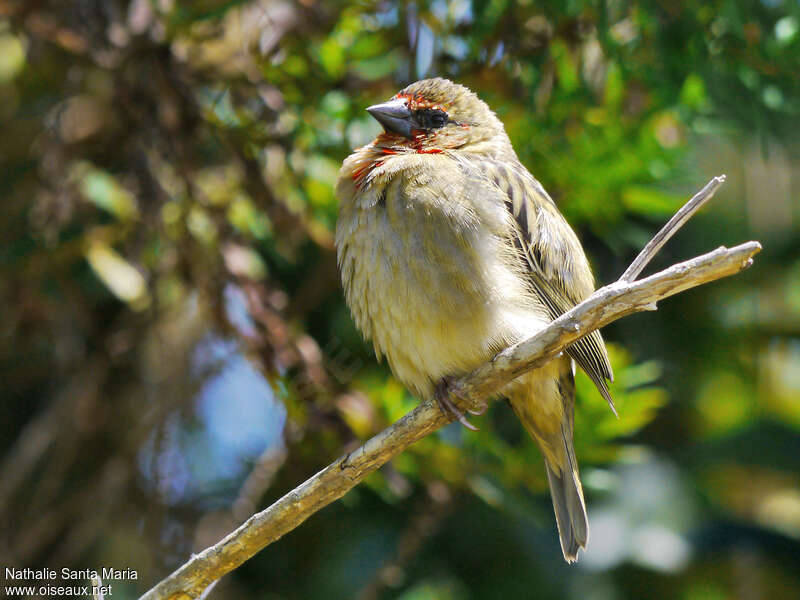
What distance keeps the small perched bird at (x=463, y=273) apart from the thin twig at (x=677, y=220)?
68cm

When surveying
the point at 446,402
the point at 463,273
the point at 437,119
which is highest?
the point at 437,119

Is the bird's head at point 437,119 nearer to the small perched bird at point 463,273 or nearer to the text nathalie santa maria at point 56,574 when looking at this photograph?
the small perched bird at point 463,273

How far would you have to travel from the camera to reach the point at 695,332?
5.05 m

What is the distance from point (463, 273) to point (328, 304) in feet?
5.76

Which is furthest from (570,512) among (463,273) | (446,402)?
(463,273)

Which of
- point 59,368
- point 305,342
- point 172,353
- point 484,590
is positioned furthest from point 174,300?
point 484,590

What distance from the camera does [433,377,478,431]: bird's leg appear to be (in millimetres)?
2895

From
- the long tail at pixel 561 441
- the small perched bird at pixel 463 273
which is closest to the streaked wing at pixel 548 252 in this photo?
the small perched bird at pixel 463 273

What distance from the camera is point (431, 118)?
3693mm

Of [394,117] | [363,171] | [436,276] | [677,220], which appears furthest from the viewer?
[394,117]

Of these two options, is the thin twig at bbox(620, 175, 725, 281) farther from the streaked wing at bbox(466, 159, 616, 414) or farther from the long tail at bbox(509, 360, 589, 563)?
the long tail at bbox(509, 360, 589, 563)

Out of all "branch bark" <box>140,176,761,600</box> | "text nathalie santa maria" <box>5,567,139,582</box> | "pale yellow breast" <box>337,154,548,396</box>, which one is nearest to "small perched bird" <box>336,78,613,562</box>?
"pale yellow breast" <box>337,154,548,396</box>

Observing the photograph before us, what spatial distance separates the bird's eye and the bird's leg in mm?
1039

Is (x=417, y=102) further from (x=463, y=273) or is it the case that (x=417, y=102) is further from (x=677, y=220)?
(x=677, y=220)
